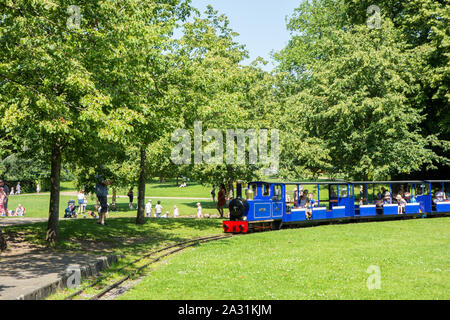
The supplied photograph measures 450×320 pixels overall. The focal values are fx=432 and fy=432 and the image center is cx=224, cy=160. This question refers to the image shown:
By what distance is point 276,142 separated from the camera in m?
29.7

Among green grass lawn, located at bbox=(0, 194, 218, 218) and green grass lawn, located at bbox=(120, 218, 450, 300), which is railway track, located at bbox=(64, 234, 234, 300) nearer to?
green grass lawn, located at bbox=(120, 218, 450, 300)

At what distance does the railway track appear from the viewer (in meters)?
8.72

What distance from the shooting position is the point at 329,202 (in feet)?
80.0

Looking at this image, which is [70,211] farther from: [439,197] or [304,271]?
[439,197]

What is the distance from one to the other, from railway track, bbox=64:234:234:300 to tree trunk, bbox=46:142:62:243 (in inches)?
140

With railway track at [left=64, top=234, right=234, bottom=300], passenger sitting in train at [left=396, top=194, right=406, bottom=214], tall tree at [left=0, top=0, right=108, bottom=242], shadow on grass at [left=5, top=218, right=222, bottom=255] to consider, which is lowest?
railway track at [left=64, top=234, right=234, bottom=300]

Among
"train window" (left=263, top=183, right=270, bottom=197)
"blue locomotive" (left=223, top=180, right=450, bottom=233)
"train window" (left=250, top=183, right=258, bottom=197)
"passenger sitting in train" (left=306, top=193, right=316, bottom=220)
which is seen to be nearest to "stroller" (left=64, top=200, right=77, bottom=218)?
"blue locomotive" (left=223, top=180, right=450, bottom=233)

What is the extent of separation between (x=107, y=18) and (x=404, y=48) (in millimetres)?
28821

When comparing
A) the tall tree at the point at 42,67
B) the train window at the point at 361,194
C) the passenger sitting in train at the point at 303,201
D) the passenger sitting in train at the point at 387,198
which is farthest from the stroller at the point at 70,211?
the passenger sitting in train at the point at 387,198

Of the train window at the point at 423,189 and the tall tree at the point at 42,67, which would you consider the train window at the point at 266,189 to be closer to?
the tall tree at the point at 42,67

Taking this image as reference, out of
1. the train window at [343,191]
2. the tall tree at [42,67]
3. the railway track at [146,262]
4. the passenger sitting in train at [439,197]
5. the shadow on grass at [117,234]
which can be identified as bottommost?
the railway track at [146,262]

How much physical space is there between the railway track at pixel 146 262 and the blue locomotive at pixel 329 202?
207 cm

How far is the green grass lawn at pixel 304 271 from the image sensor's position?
846cm
